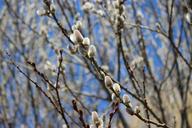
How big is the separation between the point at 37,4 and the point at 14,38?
2.06 feet

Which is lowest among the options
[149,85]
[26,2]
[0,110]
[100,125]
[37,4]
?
[100,125]

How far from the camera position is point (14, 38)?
5.92m

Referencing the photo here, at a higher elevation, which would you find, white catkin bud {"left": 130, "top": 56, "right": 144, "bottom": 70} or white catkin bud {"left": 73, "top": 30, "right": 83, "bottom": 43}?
white catkin bud {"left": 130, "top": 56, "right": 144, "bottom": 70}

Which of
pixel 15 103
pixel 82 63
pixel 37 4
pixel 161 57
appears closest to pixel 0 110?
pixel 15 103

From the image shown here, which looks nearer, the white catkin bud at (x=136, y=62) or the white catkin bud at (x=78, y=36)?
the white catkin bud at (x=78, y=36)

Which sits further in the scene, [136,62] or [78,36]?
[136,62]

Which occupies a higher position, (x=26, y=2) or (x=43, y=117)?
(x=26, y=2)

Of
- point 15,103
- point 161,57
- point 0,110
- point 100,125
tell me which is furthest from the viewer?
point 161,57

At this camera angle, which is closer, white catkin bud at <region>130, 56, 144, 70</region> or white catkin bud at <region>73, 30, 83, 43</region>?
white catkin bud at <region>73, 30, 83, 43</region>

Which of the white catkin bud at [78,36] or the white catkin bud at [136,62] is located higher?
the white catkin bud at [136,62]

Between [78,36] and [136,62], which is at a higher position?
[136,62]

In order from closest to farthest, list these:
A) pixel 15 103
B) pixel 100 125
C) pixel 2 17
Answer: pixel 100 125 < pixel 15 103 < pixel 2 17

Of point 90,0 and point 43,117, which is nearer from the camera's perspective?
point 90,0

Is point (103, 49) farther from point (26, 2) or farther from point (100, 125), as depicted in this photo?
point (100, 125)
